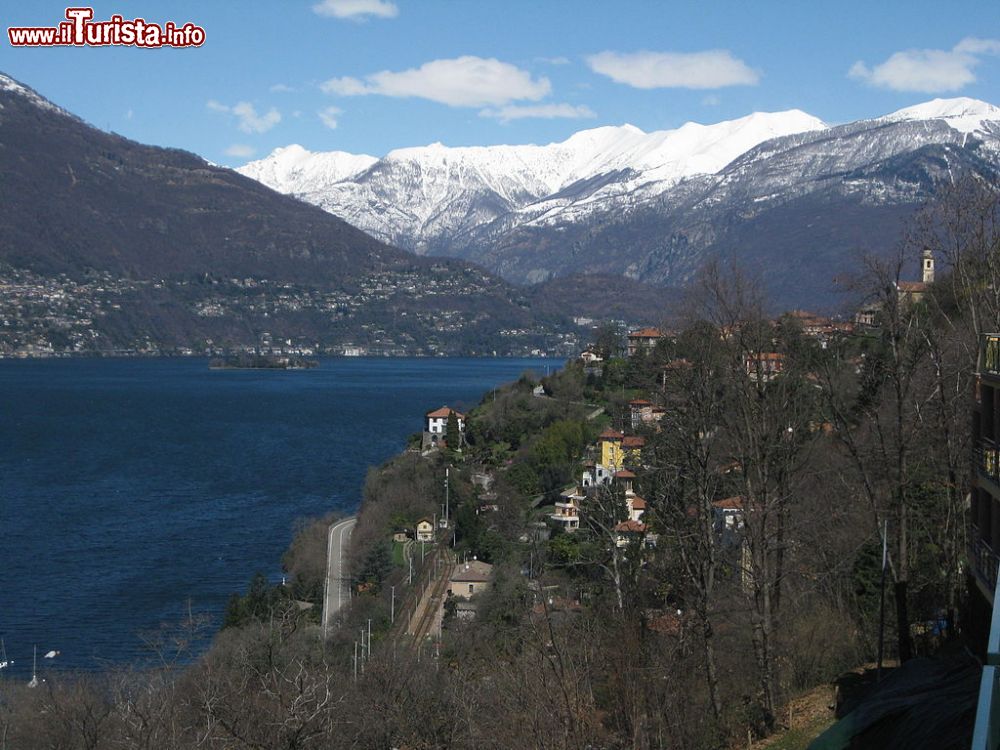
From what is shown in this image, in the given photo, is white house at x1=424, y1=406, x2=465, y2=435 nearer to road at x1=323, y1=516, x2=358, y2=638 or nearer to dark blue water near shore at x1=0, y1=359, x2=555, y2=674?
dark blue water near shore at x1=0, y1=359, x2=555, y2=674

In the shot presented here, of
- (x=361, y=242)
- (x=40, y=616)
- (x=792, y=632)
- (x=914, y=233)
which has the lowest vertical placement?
(x=40, y=616)

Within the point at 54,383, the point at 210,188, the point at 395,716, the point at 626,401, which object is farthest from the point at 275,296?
the point at 395,716

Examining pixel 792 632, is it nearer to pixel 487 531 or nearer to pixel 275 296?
pixel 487 531

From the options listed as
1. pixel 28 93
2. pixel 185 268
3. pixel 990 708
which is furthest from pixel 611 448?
pixel 28 93

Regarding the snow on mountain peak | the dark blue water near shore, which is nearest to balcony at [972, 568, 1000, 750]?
the dark blue water near shore

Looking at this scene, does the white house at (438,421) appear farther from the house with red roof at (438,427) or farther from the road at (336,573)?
the road at (336,573)

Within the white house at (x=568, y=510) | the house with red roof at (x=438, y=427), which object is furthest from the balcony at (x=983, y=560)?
the house with red roof at (x=438, y=427)

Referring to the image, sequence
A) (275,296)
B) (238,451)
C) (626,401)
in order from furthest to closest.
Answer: (275,296) < (238,451) < (626,401)

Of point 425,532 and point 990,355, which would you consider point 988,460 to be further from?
point 425,532
